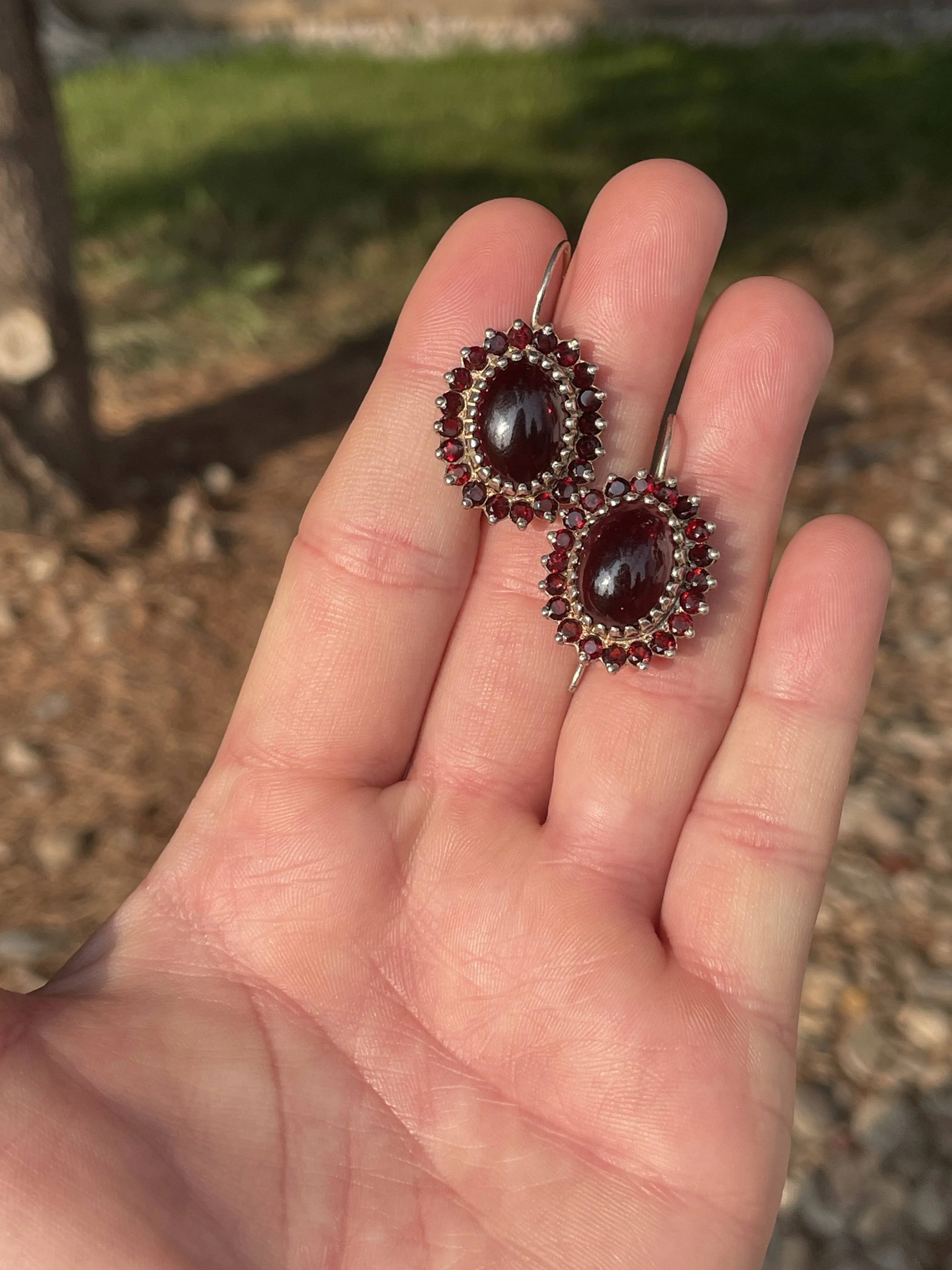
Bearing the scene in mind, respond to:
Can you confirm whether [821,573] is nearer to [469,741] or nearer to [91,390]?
[469,741]

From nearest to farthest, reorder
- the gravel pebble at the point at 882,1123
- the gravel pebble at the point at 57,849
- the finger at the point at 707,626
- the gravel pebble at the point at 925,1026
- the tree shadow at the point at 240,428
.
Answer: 1. the finger at the point at 707,626
2. the gravel pebble at the point at 882,1123
3. the gravel pebble at the point at 925,1026
4. the gravel pebble at the point at 57,849
5. the tree shadow at the point at 240,428

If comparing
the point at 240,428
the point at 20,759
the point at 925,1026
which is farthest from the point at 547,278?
the point at 240,428

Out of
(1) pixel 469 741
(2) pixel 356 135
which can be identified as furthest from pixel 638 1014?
(2) pixel 356 135

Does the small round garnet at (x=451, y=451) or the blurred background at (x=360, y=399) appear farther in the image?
the blurred background at (x=360, y=399)

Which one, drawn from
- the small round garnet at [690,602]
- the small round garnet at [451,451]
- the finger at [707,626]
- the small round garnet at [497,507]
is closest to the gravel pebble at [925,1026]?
the finger at [707,626]

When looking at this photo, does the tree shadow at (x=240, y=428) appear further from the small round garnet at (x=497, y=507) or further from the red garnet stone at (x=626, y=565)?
the red garnet stone at (x=626, y=565)
